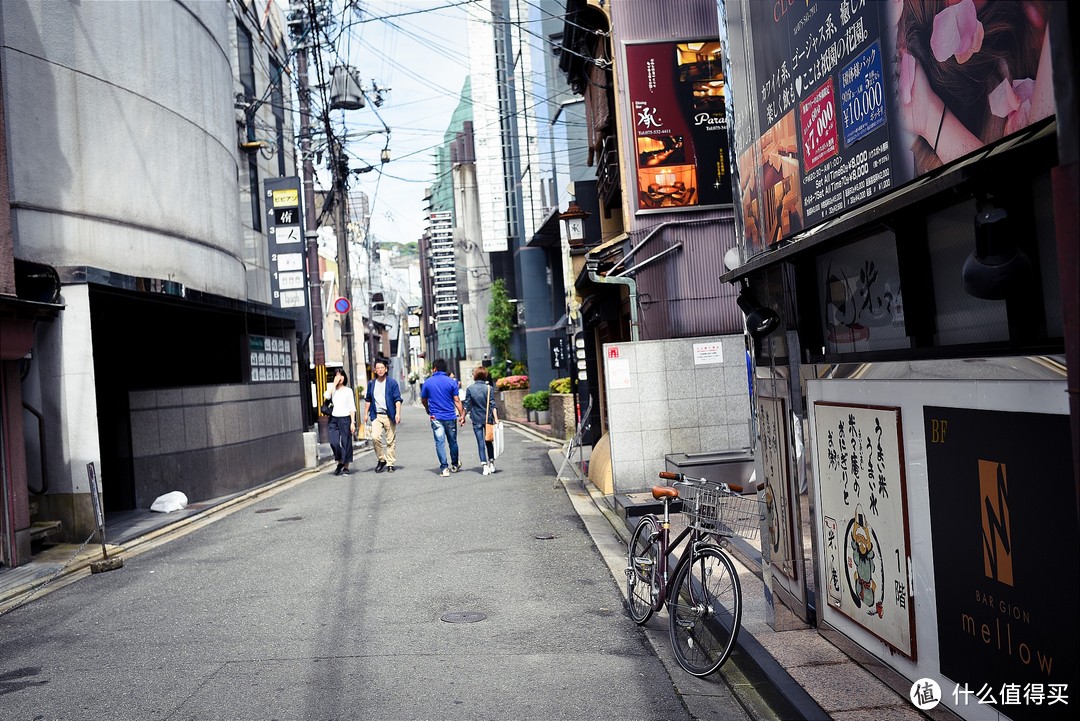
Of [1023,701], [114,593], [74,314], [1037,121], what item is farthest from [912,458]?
[74,314]

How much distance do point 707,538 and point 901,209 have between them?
266 centimetres

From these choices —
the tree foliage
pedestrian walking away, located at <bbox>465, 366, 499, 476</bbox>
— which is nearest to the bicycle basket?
pedestrian walking away, located at <bbox>465, 366, 499, 476</bbox>

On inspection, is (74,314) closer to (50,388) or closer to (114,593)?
(50,388)

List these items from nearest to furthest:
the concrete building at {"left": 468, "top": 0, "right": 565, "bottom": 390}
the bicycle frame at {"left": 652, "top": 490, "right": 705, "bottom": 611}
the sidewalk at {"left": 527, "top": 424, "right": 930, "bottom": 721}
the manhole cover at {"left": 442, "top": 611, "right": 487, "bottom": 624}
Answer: the sidewalk at {"left": 527, "top": 424, "right": 930, "bottom": 721} < the bicycle frame at {"left": 652, "top": 490, "right": 705, "bottom": 611} < the manhole cover at {"left": 442, "top": 611, "right": 487, "bottom": 624} < the concrete building at {"left": 468, "top": 0, "right": 565, "bottom": 390}

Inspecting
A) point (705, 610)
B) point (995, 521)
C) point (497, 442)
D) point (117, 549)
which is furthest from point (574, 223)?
point (995, 521)

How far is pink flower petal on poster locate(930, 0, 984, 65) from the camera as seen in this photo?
3957mm

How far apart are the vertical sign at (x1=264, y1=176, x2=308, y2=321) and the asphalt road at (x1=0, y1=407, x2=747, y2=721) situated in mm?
11102

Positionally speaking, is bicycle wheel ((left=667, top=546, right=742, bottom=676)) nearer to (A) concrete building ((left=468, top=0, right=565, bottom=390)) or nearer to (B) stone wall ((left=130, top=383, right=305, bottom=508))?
(B) stone wall ((left=130, top=383, right=305, bottom=508))

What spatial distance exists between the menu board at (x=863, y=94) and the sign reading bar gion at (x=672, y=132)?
863cm

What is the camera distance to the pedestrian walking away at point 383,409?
1844cm

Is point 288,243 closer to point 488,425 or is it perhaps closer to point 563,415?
point 488,425

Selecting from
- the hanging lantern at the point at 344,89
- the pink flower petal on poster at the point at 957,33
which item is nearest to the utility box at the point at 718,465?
the pink flower petal on poster at the point at 957,33

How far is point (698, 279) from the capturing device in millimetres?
16359

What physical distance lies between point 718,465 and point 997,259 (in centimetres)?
918
